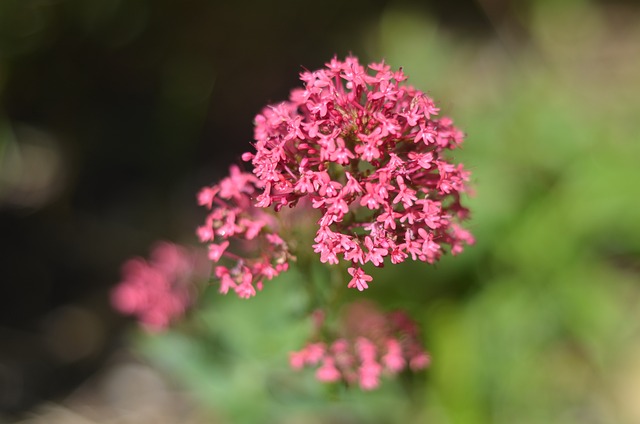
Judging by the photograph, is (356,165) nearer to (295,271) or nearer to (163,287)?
(295,271)

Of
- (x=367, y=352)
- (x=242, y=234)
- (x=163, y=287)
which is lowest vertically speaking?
(x=367, y=352)

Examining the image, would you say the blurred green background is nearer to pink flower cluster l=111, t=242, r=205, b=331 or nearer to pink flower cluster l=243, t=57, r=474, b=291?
pink flower cluster l=111, t=242, r=205, b=331

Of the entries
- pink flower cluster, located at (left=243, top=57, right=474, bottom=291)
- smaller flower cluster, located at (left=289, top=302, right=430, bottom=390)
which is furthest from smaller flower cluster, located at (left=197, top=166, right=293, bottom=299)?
smaller flower cluster, located at (left=289, top=302, right=430, bottom=390)

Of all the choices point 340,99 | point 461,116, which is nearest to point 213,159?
point 461,116

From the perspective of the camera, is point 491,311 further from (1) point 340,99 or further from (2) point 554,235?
(1) point 340,99

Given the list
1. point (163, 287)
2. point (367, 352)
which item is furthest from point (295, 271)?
point (163, 287)

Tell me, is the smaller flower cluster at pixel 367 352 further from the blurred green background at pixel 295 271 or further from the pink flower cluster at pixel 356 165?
the pink flower cluster at pixel 356 165

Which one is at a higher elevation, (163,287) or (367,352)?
(163,287)

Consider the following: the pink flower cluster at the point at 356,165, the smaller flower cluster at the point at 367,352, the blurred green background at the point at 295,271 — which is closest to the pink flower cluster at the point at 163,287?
the blurred green background at the point at 295,271
